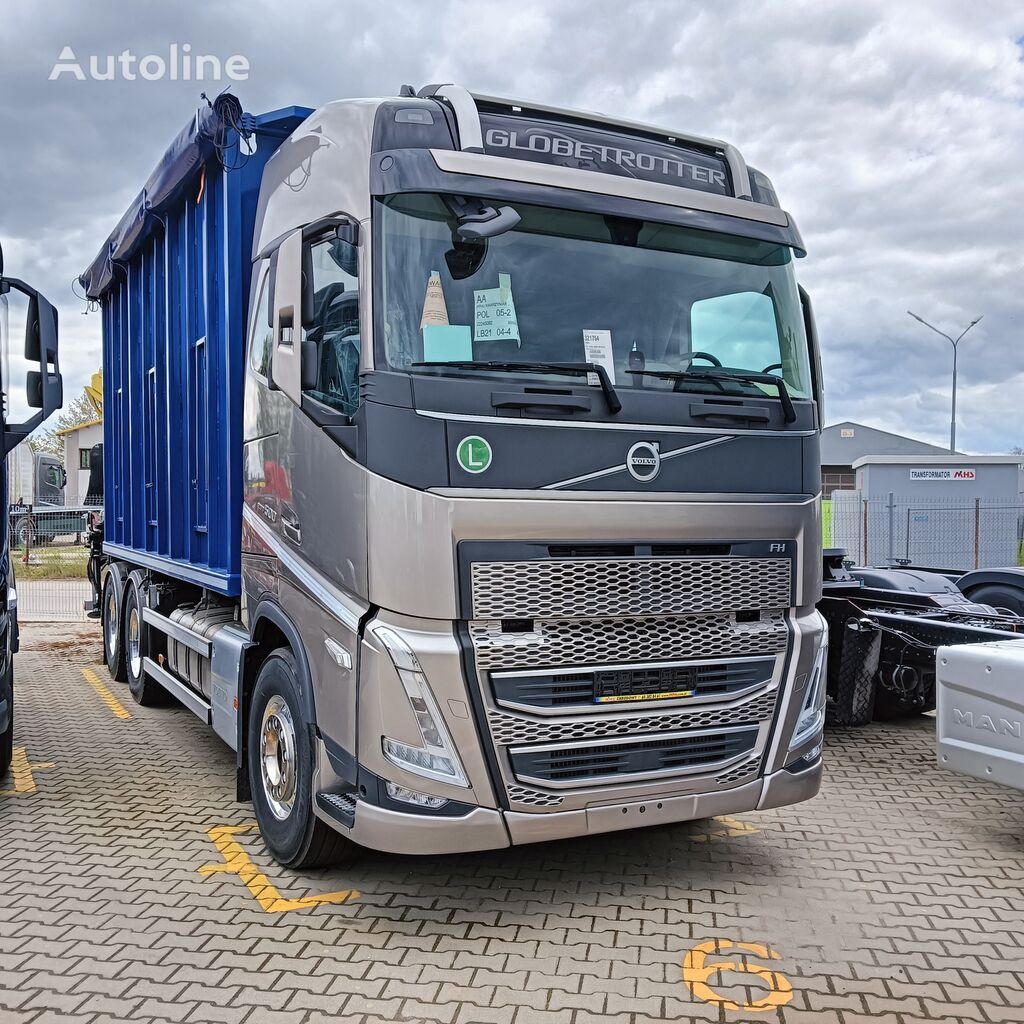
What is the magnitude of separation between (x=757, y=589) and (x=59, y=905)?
3.33 metres

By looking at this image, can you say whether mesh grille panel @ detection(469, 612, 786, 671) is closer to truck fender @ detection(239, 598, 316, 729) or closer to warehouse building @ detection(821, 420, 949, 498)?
truck fender @ detection(239, 598, 316, 729)

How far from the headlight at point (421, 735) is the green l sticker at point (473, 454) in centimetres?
70

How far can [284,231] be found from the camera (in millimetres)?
4648

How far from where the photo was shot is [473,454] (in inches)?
149

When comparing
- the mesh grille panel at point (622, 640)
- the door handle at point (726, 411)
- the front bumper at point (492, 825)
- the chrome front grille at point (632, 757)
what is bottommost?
the front bumper at point (492, 825)

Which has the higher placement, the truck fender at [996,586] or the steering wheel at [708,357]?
the steering wheel at [708,357]

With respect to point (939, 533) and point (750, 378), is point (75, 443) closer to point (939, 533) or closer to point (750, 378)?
point (939, 533)

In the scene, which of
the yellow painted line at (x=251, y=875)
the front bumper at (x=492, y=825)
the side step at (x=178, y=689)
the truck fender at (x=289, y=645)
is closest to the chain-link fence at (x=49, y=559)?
the side step at (x=178, y=689)

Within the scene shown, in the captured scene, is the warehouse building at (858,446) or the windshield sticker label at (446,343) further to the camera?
the warehouse building at (858,446)

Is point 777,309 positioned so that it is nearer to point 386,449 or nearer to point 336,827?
point 386,449

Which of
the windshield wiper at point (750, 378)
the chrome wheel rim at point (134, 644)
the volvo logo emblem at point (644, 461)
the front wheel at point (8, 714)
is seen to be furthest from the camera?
the chrome wheel rim at point (134, 644)

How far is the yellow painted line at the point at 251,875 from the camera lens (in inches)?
169

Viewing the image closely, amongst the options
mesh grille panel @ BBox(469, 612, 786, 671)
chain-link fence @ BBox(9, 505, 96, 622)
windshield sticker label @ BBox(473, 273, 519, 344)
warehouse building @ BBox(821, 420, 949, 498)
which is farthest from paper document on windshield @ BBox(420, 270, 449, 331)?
warehouse building @ BBox(821, 420, 949, 498)

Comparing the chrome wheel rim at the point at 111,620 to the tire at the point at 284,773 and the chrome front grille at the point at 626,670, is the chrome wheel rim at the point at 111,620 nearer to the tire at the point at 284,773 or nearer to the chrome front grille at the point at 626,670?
the tire at the point at 284,773
